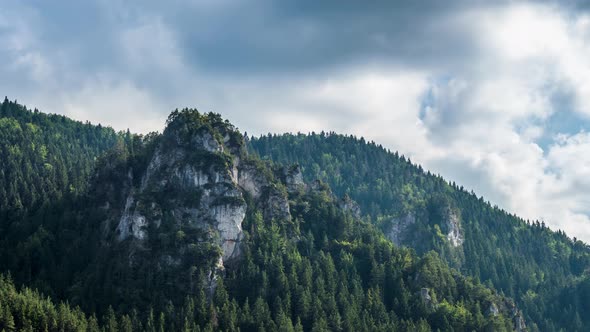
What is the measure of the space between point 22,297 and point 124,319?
85.1ft

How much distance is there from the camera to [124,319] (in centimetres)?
19500

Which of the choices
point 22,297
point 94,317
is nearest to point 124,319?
point 94,317

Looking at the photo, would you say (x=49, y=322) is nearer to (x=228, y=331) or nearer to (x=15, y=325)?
(x=15, y=325)

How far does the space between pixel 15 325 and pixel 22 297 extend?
36.1 ft

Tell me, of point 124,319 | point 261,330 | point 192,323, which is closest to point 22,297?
point 124,319

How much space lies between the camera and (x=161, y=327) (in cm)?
19312

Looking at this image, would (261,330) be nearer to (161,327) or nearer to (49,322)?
(161,327)

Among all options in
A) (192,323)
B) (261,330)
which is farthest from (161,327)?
(261,330)

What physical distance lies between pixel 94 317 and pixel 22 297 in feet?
60.3

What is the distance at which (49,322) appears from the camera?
187m

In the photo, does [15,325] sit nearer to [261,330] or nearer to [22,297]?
[22,297]

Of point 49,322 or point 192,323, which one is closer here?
point 49,322

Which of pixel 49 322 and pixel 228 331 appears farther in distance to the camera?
pixel 228 331

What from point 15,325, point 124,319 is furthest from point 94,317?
point 15,325
